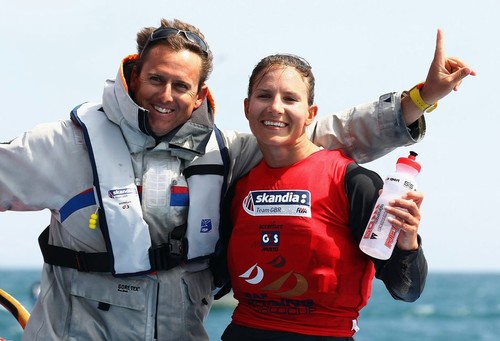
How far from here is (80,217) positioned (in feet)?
15.6

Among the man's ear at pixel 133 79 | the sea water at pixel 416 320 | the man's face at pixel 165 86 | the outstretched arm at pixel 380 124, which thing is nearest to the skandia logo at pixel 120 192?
the man's face at pixel 165 86

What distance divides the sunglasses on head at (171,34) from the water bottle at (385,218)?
4.45 ft

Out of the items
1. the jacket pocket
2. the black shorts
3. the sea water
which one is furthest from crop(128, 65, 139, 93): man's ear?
the sea water

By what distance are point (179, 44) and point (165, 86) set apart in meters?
0.26

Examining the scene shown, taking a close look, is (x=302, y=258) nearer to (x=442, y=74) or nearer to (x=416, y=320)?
(x=442, y=74)

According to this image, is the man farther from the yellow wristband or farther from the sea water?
the sea water

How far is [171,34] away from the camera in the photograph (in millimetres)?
4852

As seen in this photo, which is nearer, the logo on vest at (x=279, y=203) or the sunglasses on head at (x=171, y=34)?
the logo on vest at (x=279, y=203)

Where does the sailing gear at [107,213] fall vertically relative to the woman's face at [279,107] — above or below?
below

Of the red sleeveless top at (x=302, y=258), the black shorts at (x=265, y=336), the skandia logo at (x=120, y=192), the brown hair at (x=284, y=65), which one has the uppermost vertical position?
the brown hair at (x=284, y=65)

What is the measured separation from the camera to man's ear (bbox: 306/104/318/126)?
488 centimetres

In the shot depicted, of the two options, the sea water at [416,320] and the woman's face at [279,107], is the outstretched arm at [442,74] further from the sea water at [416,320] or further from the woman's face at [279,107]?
the sea water at [416,320]

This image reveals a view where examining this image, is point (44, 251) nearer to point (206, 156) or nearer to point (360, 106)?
point (206, 156)

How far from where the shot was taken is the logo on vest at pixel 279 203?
4676 mm
